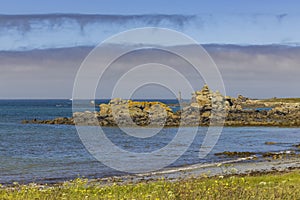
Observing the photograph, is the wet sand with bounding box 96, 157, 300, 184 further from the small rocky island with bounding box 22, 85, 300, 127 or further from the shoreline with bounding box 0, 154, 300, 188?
the small rocky island with bounding box 22, 85, 300, 127

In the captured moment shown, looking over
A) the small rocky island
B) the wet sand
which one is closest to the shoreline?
the wet sand

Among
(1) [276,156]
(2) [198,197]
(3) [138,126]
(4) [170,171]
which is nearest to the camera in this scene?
(2) [198,197]

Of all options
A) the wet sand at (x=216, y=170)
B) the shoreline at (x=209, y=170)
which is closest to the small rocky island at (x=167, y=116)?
the shoreline at (x=209, y=170)

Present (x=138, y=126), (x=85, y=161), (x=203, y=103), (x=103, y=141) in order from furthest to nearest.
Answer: (x=203, y=103) → (x=138, y=126) → (x=103, y=141) → (x=85, y=161)

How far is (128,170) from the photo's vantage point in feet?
96.9

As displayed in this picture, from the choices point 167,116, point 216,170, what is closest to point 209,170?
point 216,170

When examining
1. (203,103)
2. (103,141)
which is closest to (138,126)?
(203,103)

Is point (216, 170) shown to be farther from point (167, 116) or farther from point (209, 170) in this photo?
point (167, 116)

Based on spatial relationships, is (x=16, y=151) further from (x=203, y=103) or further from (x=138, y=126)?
(x=203, y=103)

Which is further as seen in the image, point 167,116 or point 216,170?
point 167,116

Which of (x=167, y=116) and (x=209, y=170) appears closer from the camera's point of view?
(x=209, y=170)

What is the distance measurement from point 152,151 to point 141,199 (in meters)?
32.1

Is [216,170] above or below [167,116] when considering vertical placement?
below

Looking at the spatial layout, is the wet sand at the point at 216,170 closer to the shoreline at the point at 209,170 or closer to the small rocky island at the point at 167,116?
the shoreline at the point at 209,170
